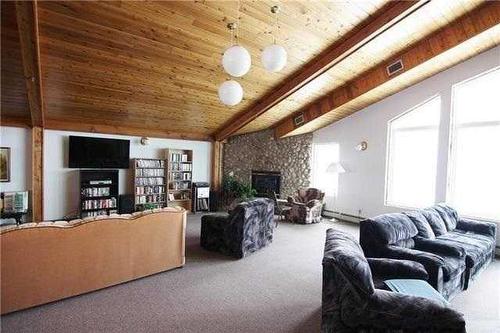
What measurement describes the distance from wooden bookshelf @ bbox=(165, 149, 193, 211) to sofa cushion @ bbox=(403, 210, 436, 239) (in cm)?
572

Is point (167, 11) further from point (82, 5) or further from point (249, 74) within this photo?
point (249, 74)

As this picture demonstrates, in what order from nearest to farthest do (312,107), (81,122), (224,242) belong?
(224,242), (81,122), (312,107)

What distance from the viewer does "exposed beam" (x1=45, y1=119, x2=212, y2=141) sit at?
600cm

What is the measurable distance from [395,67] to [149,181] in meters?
6.06

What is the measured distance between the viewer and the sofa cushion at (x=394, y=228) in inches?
132

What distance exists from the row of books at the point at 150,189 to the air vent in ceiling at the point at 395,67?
5.89 m

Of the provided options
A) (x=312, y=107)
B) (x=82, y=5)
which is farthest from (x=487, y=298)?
(x=82, y=5)

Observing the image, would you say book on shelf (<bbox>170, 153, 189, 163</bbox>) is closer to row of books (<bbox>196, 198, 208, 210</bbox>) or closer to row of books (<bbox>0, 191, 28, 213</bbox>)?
row of books (<bbox>196, 198, 208, 210</bbox>)

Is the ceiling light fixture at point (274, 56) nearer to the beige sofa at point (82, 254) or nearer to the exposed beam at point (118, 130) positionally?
the beige sofa at point (82, 254)

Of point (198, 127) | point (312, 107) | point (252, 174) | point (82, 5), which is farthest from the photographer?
point (252, 174)

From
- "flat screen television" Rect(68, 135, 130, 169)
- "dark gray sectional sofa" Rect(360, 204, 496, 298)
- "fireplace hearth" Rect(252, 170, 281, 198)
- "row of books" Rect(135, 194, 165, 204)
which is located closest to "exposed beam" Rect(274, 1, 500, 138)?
"fireplace hearth" Rect(252, 170, 281, 198)

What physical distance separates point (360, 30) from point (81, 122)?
226 inches

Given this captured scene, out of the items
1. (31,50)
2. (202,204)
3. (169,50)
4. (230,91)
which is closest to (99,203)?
(202,204)

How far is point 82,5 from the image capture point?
10.6 feet
